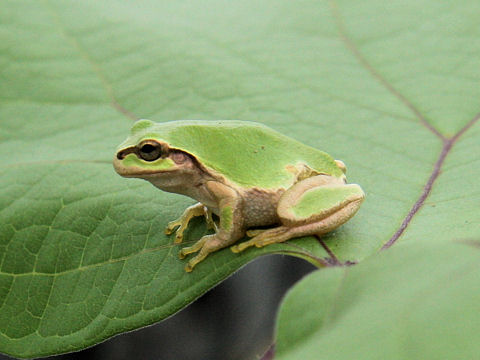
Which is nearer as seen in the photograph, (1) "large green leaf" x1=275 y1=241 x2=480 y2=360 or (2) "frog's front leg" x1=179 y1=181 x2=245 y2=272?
(1) "large green leaf" x1=275 y1=241 x2=480 y2=360

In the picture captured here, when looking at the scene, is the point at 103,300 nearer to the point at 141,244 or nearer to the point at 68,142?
the point at 141,244

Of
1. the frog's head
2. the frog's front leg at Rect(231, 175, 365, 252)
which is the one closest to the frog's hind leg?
the frog's front leg at Rect(231, 175, 365, 252)

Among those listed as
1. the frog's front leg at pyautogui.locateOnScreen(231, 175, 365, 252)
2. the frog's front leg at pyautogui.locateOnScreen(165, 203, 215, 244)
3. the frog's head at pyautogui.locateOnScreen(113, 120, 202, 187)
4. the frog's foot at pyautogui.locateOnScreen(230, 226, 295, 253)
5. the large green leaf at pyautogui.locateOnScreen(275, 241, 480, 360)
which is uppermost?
the large green leaf at pyautogui.locateOnScreen(275, 241, 480, 360)

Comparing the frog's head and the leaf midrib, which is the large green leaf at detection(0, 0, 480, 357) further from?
the frog's head

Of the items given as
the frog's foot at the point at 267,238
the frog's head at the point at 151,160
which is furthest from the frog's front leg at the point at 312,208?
the frog's head at the point at 151,160

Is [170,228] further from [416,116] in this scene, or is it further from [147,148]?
[416,116]

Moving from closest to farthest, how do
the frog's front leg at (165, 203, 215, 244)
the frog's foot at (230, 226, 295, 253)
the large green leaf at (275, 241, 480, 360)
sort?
the large green leaf at (275, 241, 480, 360), the frog's foot at (230, 226, 295, 253), the frog's front leg at (165, 203, 215, 244)

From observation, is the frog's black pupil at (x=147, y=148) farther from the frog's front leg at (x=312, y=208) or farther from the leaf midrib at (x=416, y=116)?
the leaf midrib at (x=416, y=116)

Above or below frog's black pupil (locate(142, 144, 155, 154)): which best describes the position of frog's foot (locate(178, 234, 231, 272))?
below
